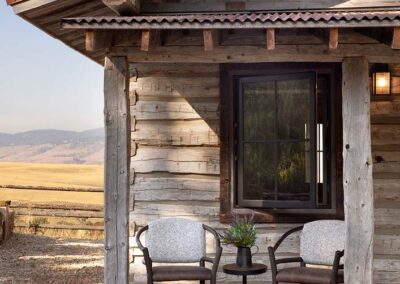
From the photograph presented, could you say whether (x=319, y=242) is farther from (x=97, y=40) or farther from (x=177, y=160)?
(x=97, y=40)

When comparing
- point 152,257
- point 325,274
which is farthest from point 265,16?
point 152,257

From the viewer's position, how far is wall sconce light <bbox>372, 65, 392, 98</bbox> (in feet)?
24.7

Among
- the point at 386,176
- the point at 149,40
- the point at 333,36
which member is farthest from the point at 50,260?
the point at 333,36

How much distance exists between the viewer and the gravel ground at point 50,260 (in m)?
10.3

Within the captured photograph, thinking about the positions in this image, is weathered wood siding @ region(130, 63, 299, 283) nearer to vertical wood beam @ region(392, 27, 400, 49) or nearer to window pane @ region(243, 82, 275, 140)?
window pane @ region(243, 82, 275, 140)

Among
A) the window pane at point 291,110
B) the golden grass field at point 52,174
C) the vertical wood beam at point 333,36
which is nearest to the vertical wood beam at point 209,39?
the vertical wood beam at point 333,36

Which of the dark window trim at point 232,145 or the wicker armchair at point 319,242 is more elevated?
the dark window trim at point 232,145

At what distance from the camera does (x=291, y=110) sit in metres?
7.45

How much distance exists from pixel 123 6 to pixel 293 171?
2.54 m


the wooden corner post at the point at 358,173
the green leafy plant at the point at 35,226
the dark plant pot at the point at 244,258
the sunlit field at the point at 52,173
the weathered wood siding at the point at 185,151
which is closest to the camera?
the wooden corner post at the point at 358,173

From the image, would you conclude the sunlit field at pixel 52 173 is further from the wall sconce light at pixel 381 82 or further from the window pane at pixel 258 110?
the wall sconce light at pixel 381 82

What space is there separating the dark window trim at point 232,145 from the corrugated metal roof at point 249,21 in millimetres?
1877

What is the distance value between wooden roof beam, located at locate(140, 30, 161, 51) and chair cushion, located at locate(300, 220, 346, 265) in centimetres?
247

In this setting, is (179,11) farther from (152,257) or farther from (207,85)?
(152,257)
